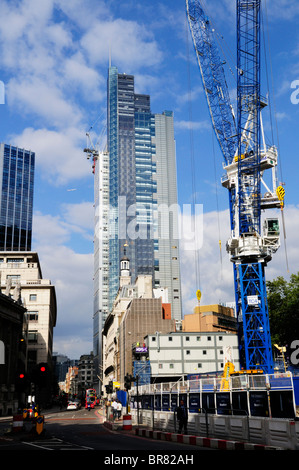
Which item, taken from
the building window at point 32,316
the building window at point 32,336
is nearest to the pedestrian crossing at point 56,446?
the building window at point 32,336

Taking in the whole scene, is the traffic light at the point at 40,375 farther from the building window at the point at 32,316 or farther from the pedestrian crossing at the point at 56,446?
the building window at the point at 32,316

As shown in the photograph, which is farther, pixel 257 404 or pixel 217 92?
pixel 217 92

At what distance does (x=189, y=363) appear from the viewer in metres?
87.8

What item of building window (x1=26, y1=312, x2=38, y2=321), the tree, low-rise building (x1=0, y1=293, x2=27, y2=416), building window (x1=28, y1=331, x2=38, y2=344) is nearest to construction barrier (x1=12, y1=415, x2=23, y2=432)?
low-rise building (x1=0, y1=293, x2=27, y2=416)

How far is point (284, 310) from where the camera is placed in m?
78.6

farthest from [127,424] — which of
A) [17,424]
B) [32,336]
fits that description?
[32,336]

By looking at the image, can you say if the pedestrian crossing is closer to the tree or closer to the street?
the street

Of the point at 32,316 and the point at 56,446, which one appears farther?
the point at 32,316

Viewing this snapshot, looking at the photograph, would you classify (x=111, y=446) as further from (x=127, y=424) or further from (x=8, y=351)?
(x=8, y=351)

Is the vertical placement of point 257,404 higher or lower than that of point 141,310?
lower

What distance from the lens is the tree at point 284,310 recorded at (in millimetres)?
77875
